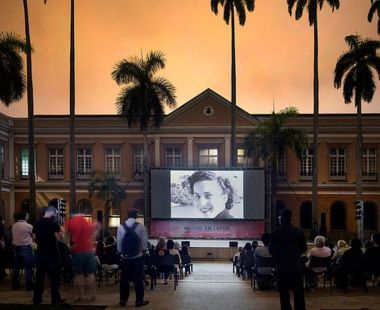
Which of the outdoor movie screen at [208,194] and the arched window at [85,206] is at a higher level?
the outdoor movie screen at [208,194]

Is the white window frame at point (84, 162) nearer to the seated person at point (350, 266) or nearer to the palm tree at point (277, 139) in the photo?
the palm tree at point (277, 139)

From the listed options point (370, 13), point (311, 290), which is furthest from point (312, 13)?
point (311, 290)

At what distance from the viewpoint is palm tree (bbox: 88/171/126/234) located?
4075cm

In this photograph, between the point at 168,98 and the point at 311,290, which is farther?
the point at 168,98

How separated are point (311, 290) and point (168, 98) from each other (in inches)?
962

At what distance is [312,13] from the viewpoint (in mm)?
32656

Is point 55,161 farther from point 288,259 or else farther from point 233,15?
point 288,259

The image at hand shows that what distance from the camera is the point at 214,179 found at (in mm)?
32938

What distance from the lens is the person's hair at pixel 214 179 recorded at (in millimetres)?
32875

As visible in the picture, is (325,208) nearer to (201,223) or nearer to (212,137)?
(212,137)

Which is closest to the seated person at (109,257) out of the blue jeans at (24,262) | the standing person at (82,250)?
the blue jeans at (24,262)

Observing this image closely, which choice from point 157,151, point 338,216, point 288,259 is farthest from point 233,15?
Result: point 288,259

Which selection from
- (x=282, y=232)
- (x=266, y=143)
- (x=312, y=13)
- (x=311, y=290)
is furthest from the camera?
(x=266, y=143)

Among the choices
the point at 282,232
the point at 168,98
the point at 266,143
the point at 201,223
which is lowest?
the point at 201,223
